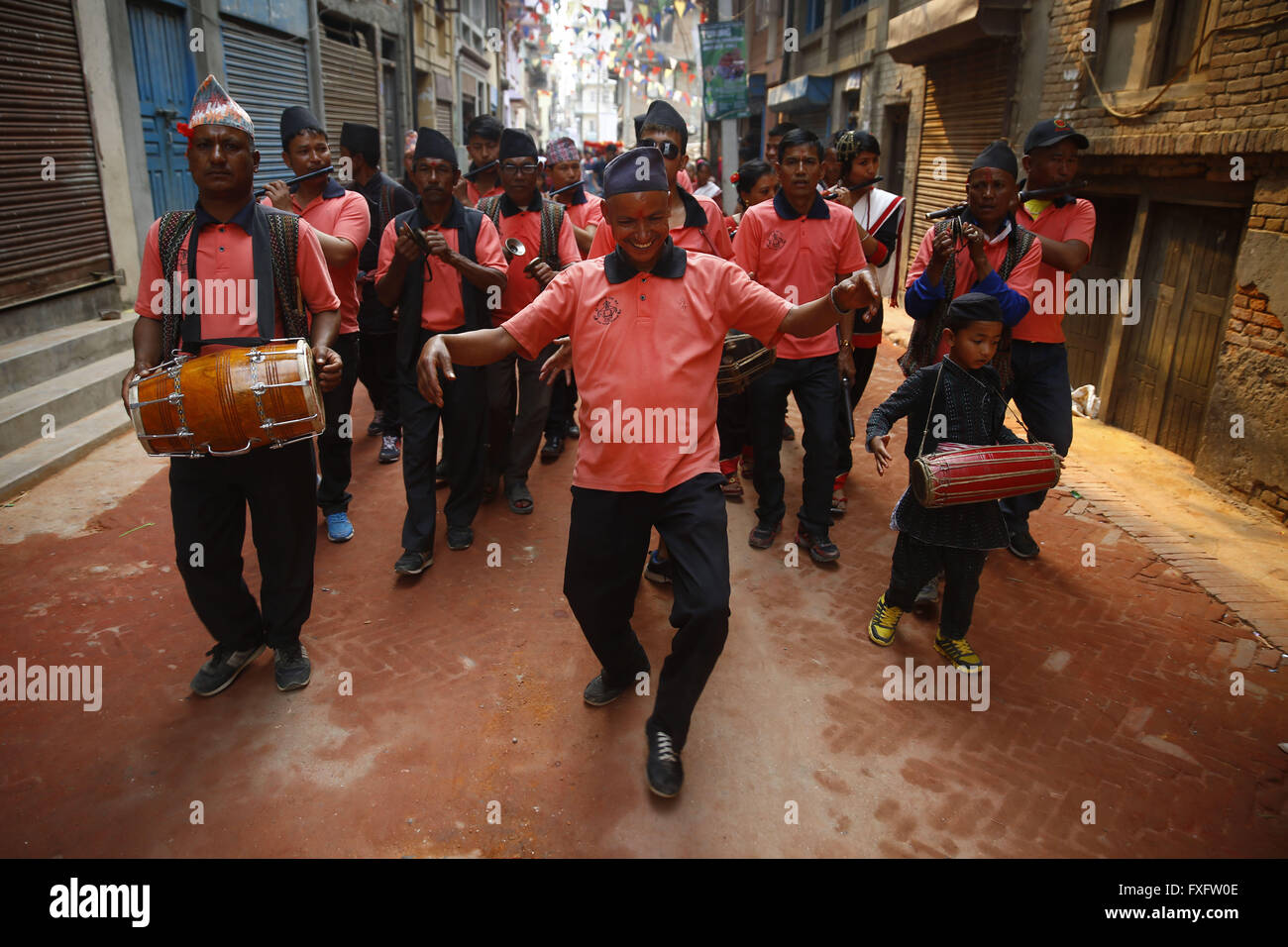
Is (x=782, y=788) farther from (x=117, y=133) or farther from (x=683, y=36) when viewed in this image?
(x=683, y=36)

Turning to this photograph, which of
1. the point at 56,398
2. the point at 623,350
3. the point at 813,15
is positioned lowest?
the point at 56,398

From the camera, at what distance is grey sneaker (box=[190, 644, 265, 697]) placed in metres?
3.72

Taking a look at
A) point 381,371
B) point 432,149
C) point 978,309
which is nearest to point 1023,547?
point 978,309

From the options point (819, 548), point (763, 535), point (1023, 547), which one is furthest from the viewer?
point (763, 535)

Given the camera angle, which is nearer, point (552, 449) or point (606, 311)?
point (606, 311)

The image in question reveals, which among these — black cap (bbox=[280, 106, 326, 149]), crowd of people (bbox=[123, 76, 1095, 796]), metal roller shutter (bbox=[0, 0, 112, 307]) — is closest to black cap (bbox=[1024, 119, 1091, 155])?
crowd of people (bbox=[123, 76, 1095, 796])

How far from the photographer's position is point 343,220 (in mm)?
5199

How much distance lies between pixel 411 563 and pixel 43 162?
19.0 ft

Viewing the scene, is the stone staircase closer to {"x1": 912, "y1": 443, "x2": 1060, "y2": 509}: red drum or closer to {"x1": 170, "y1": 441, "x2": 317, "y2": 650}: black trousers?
{"x1": 170, "y1": 441, "x2": 317, "y2": 650}: black trousers

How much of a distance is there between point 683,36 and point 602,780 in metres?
57.5

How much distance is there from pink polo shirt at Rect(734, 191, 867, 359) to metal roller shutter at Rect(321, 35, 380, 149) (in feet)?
35.9

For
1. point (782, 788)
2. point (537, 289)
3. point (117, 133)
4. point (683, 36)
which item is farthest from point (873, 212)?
point (683, 36)

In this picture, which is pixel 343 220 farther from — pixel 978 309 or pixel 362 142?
pixel 978 309

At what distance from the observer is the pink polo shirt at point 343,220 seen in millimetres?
5180
